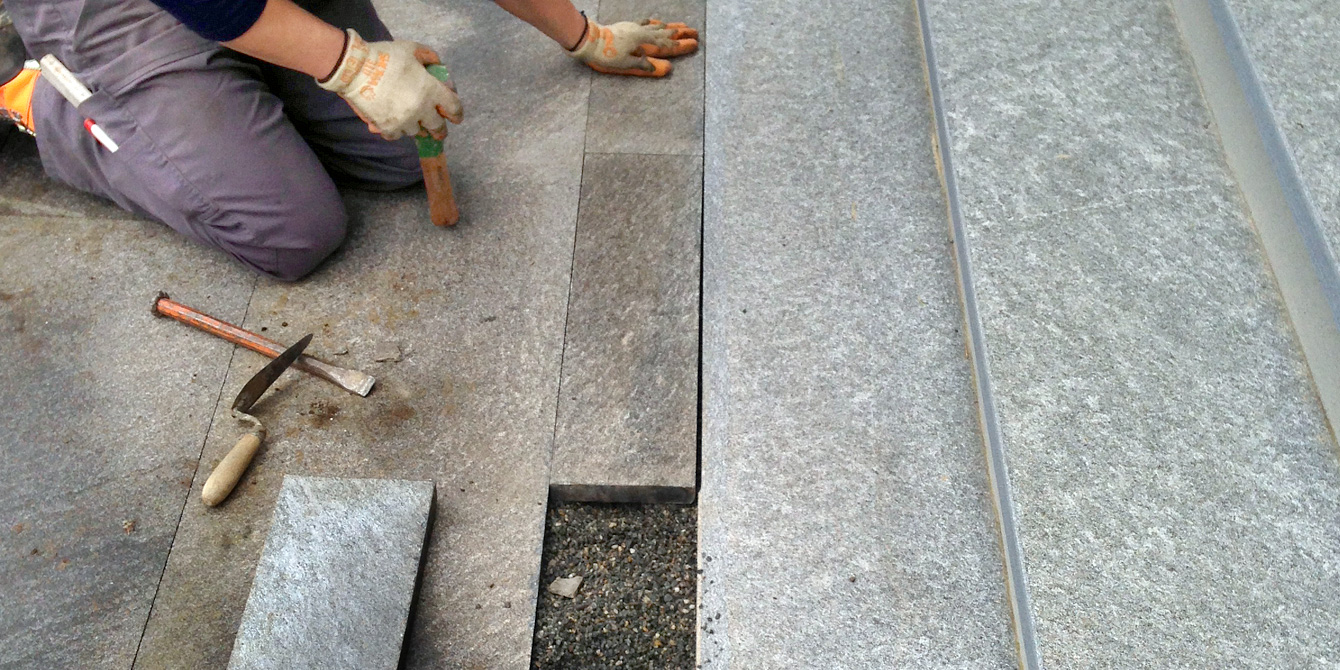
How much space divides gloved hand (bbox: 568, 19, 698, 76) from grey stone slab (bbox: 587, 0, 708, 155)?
3 centimetres

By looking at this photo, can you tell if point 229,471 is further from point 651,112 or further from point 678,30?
point 678,30

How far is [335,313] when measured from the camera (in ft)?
7.34

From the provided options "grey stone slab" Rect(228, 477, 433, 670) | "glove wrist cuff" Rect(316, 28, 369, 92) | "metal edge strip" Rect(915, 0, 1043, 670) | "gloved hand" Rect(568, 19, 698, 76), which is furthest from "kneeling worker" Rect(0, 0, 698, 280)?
"metal edge strip" Rect(915, 0, 1043, 670)

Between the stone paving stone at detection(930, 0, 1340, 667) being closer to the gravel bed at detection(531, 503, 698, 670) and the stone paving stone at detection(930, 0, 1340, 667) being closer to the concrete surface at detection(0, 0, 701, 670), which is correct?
the gravel bed at detection(531, 503, 698, 670)

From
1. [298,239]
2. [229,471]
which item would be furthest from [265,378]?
[298,239]

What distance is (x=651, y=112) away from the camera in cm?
262

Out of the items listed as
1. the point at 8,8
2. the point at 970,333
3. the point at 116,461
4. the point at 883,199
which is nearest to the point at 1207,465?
the point at 970,333

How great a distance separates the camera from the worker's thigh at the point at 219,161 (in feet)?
7.13

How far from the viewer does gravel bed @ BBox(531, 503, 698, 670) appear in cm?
181

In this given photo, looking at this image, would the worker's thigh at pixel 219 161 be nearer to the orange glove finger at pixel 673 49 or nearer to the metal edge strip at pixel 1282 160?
the orange glove finger at pixel 673 49

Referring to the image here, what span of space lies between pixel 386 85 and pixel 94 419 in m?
0.92

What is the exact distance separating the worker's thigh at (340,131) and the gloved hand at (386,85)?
0.95 ft

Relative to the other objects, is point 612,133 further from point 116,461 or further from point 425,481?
point 116,461

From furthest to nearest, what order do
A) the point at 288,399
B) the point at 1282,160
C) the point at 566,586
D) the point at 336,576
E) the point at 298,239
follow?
the point at 298,239 → the point at 288,399 → the point at 1282,160 → the point at 566,586 → the point at 336,576
